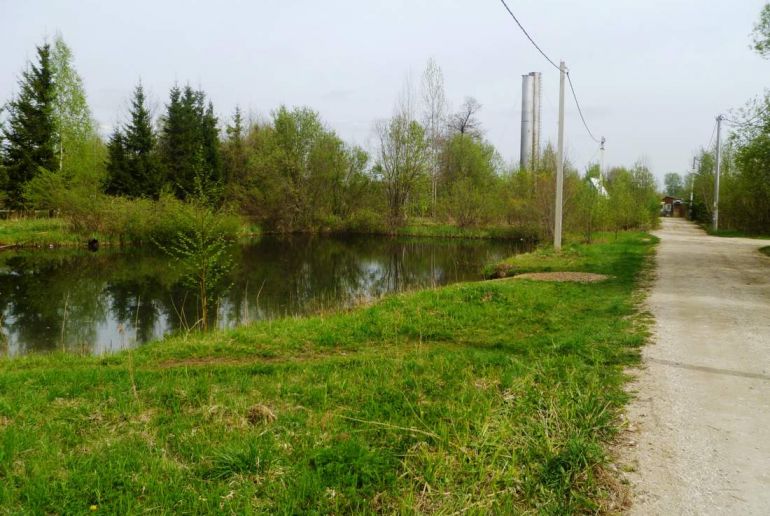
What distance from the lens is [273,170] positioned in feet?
147

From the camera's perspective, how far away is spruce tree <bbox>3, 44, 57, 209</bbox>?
34.8 meters

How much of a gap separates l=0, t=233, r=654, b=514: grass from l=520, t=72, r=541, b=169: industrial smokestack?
43137 mm

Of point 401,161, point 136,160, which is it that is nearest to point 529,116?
point 401,161

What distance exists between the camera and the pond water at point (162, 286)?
1155cm

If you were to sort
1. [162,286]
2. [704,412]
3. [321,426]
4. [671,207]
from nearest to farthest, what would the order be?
[321,426], [704,412], [162,286], [671,207]

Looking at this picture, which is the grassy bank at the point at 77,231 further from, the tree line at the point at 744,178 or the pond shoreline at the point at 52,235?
the tree line at the point at 744,178

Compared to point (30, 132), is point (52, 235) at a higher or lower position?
lower

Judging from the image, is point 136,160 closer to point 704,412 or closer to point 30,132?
point 30,132

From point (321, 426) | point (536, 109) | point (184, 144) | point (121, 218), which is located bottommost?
point (321, 426)

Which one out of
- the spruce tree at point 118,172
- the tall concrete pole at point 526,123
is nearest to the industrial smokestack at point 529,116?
the tall concrete pole at point 526,123

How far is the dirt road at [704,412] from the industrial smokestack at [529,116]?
134ft

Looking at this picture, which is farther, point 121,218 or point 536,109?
point 536,109

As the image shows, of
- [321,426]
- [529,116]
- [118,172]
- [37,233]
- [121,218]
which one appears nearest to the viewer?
[321,426]

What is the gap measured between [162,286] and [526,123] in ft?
130
